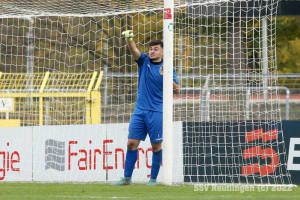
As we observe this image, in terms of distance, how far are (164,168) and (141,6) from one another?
10.2 ft

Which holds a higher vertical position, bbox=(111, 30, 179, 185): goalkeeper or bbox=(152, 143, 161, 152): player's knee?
bbox=(111, 30, 179, 185): goalkeeper

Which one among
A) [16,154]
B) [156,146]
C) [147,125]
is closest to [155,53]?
[147,125]

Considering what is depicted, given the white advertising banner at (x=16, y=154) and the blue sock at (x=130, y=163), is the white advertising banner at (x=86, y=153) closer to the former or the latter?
the white advertising banner at (x=16, y=154)

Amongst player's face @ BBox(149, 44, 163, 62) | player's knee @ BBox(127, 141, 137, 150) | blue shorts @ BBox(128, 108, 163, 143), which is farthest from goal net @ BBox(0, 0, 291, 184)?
player's knee @ BBox(127, 141, 137, 150)

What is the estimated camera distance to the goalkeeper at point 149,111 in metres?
5.72

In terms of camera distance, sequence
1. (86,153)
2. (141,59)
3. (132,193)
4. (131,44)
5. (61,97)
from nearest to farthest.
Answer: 1. (132,193)
2. (131,44)
3. (141,59)
4. (86,153)
5. (61,97)

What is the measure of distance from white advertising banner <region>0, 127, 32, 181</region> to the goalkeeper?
92.8 inches

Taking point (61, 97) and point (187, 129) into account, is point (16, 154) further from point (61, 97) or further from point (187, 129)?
point (187, 129)

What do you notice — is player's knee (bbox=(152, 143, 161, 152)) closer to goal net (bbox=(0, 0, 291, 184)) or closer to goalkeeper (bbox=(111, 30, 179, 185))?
goalkeeper (bbox=(111, 30, 179, 185))

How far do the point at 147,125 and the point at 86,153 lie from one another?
1921mm

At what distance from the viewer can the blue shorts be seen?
5707mm

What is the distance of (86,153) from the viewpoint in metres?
7.21

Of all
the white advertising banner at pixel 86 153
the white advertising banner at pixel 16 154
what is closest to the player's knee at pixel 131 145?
the white advertising banner at pixel 86 153

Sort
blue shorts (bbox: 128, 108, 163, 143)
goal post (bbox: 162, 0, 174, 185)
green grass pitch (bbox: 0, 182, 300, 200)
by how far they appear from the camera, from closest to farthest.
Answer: green grass pitch (bbox: 0, 182, 300, 200), goal post (bbox: 162, 0, 174, 185), blue shorts (bbox: 128, 108, 163, 143)
